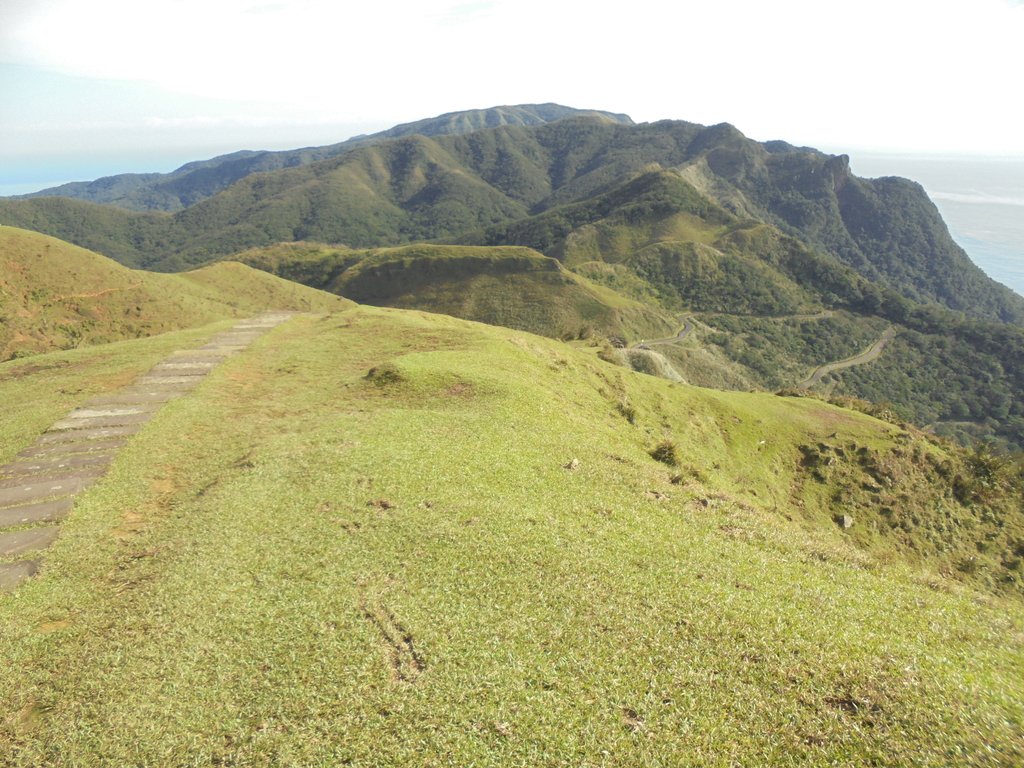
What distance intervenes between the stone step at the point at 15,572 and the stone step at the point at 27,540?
60 centimetres

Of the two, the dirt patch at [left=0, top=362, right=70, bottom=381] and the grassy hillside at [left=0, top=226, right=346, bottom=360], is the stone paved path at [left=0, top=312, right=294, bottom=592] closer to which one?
the dirt patch at [left=0, top=362, right=70, bottom=381]

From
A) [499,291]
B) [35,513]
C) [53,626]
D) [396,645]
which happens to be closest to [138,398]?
[35,513]

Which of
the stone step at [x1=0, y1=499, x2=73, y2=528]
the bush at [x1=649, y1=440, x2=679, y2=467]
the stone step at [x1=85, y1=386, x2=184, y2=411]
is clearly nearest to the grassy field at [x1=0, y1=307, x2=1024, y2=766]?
the stone step at [x1=0, y1=499, x2=73, y2=528]

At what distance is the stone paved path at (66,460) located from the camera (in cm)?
1596

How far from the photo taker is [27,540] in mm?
16062

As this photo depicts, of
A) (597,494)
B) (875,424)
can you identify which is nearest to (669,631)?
(597,494)

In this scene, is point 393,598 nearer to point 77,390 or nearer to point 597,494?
point 597,494

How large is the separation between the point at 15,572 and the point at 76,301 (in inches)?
3021

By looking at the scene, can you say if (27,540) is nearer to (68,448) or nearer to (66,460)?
(66,460)

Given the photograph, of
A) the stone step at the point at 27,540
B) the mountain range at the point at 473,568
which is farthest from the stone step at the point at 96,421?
the stone step at the point at 27,540

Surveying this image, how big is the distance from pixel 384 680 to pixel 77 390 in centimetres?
3109

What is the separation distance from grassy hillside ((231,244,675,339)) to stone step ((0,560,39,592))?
85.3 metres

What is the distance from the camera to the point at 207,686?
10.2 m

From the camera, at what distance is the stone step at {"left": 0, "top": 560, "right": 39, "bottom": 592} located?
14.1 m
